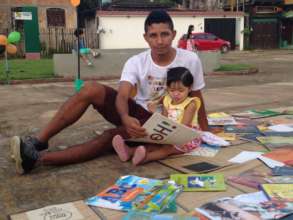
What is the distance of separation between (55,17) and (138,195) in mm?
22791

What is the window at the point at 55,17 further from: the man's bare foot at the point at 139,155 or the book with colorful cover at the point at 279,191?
the book with colorful cover at the point at 279,191

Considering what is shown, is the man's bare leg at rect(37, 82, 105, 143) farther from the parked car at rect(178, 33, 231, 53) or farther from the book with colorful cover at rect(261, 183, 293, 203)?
the parked car at rect(178, 33, 231, 53)

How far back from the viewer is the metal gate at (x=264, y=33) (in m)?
28.9

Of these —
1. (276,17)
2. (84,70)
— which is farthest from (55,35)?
(276,17)

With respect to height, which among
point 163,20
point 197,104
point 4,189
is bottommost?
point 4,189

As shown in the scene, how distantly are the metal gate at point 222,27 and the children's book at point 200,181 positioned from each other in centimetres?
2526

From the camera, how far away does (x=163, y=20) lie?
314 centimetres

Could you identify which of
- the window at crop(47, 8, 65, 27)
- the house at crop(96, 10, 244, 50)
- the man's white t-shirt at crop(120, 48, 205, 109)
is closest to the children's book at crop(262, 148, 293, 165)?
the man's white t-shirt at crop(120, 48, 205, 109)

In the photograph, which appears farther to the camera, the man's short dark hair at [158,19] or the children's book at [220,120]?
the children's book at [220,120]

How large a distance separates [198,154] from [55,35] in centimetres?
2001

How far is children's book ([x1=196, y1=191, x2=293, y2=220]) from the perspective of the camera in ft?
6.93

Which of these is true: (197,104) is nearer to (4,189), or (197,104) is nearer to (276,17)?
(4,189)

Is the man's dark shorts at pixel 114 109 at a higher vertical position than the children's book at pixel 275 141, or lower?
higher

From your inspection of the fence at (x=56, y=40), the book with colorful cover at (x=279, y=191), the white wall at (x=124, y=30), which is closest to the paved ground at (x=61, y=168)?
the book with colorful cover at (x=279, y=191)
